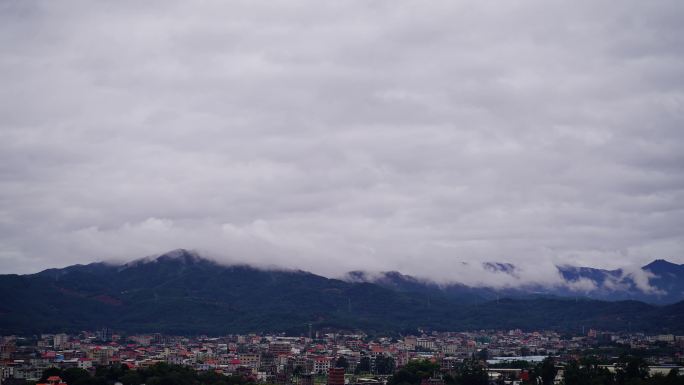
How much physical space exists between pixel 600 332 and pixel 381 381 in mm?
91660

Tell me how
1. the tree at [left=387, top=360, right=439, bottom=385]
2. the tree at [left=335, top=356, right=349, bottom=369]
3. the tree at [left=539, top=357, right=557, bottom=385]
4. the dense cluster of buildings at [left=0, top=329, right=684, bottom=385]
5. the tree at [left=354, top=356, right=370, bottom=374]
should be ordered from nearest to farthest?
the tree at [left=539, top=357, right=557, bottom=385] → the tree at [left=387, top=360, right=439, bottom=385] → the dense cluster of buildings at [left=0, top=329, right=684, bottom=385] → the tree at [left=354, top=356, right=370, bottom=374] → the tree at [left=335, top=356, right=349, bottom=369]

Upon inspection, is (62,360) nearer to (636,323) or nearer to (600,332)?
(600,332)

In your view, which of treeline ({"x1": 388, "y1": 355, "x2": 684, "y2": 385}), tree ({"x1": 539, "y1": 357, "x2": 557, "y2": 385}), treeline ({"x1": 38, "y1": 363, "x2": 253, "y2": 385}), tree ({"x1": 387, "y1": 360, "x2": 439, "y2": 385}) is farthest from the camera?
tree ({"x1": 387, "y1": 360, "x2": 439, "y2": 385})

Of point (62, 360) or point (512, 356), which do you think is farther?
point (512, 356)

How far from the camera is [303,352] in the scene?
122 m

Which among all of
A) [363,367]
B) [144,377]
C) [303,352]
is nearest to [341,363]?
[363,367]

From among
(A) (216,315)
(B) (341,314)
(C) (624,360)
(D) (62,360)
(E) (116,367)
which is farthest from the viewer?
(B) (341,314)

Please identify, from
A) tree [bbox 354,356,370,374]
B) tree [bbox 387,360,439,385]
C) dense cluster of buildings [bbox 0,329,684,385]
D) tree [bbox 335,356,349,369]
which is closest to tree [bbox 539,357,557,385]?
tree [bbox 387,360,439,385]

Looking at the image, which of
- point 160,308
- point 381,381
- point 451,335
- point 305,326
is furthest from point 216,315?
point 381,381

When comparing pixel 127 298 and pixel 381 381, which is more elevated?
pixel 127 298

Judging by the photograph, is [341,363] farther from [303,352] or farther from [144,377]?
[144,377]

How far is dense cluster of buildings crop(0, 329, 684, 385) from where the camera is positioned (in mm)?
95750

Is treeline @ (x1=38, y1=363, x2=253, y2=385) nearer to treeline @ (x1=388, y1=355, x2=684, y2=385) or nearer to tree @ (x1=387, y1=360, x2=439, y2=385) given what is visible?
tree @ (x1=387, y1=360, x2=439, y2=385)

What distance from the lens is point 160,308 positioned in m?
180
